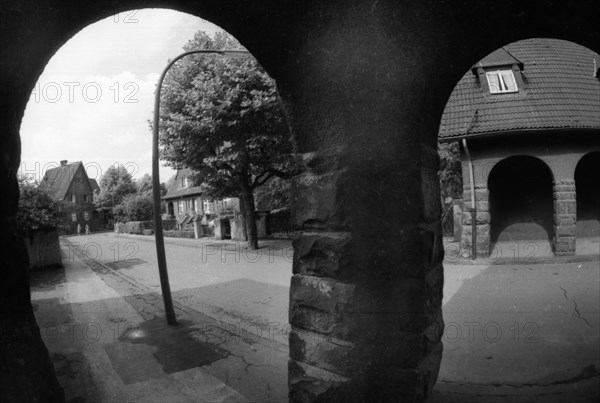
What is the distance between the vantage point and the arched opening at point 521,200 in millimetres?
11445

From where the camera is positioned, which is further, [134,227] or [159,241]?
[134,227]

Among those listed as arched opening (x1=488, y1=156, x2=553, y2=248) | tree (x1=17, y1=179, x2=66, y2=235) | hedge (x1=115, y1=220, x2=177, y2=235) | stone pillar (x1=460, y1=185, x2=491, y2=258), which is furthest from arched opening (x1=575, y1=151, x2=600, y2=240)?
hedge (x1=115, y1=220, x2=177, y2=235)

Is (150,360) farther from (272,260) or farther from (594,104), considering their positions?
(594,104)

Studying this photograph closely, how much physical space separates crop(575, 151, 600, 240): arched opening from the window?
311cm

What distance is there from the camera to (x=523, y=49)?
13.3m

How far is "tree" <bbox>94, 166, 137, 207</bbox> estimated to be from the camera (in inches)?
2144

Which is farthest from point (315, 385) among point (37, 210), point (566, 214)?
point (37, 210)

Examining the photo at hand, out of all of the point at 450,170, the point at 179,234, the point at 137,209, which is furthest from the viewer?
the point at 137,209

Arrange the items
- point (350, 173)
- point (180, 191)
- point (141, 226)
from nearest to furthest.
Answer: point (350, 173)
point (141, 226)
point (180, 191)

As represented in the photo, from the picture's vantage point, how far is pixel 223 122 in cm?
1322

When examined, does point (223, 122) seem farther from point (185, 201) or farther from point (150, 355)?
point (185, 201)

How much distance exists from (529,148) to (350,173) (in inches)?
413

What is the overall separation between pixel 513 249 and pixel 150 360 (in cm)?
1079

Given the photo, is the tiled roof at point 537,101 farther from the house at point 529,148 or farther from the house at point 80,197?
the house at point 80,197
